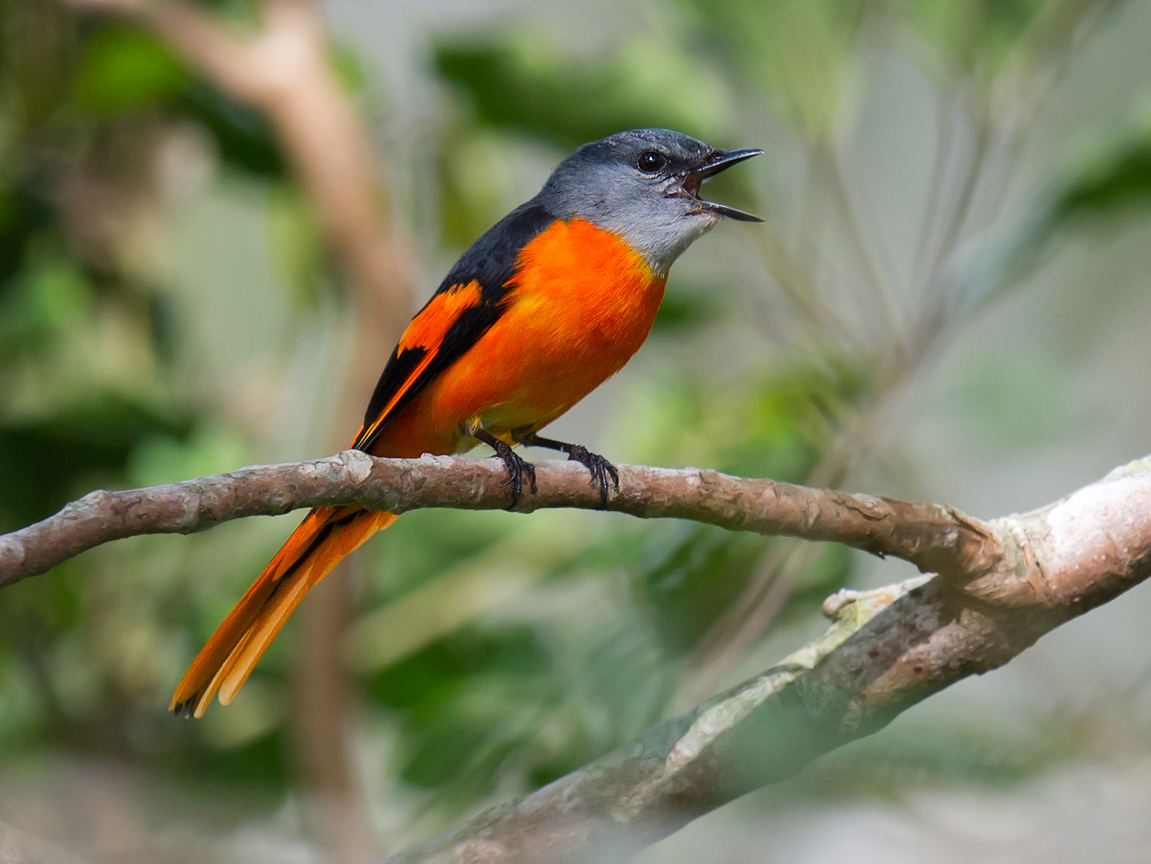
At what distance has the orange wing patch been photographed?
2.88m

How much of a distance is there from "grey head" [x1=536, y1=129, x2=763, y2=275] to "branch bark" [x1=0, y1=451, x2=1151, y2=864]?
1.26m

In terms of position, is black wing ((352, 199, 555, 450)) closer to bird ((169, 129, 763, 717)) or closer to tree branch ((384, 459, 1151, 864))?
bird ((169, 129, 763, 717))

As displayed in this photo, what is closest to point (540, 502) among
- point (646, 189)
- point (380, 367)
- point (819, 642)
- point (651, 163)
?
point (819, 642)

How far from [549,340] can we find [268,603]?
2.99 feet

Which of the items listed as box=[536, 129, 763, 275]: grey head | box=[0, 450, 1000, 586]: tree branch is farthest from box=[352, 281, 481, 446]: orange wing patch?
box=[0, 450, 1000, 586]: tree branch

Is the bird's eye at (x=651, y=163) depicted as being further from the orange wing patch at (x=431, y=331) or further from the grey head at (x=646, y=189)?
the orange wing patch at (x=431, y=331)

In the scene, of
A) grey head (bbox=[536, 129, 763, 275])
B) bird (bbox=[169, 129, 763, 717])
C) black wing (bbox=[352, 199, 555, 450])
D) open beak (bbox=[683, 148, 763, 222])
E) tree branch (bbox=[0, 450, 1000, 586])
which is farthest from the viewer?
open beak (bbox=[683, 148, 763, 222])

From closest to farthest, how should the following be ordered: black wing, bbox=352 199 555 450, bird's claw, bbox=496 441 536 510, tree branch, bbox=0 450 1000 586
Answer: tree branch, bbox=0 450 1000 586 < bird's claw, bbox=496 441 536 510 < black wing, bbox=352 199 555 450

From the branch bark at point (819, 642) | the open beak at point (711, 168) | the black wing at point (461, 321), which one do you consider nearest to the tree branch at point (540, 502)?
the branch bark at point (819, 642)

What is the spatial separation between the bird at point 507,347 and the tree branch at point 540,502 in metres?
0.64

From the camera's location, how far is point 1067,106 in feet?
24.3

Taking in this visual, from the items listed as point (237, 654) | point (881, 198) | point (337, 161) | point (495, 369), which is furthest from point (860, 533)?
point (881, 198)

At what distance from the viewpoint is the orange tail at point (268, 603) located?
249 centimetres

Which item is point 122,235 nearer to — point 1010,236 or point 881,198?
point 1010,236
